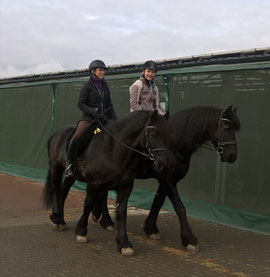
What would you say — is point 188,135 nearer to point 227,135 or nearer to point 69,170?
point 227,135

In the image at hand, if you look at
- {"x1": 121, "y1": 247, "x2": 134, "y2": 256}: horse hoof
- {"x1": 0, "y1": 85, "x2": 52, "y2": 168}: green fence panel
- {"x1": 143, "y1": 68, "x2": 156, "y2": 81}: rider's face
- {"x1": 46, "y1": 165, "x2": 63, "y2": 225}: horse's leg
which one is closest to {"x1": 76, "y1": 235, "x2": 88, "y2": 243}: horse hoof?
{"x1": 121, "y1": 247, "x2": 134, "y2": 256}: horse hoof

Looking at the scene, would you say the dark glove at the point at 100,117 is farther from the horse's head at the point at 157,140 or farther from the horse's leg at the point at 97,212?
the horse's leg at the point at 97,212

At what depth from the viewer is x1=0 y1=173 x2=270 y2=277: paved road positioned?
448 cm

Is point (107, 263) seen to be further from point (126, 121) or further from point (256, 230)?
point (256, 230)

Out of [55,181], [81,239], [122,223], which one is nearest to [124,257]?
[122,223]

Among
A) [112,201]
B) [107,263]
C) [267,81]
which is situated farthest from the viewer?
[112,201]

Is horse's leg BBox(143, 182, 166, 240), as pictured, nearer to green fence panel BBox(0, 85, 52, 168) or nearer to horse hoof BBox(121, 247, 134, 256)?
horse hoof BBox(121, 247, 134, 256)

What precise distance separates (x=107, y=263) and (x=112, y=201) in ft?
13.4

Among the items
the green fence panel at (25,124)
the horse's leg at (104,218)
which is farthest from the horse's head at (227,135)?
the green fence panel at (25,124)

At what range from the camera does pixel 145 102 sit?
603 centimetres

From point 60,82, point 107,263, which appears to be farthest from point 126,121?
point 60,82

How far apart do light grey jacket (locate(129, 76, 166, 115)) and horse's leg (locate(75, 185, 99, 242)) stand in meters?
1.45

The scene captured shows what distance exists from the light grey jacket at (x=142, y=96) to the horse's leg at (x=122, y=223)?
1.35m

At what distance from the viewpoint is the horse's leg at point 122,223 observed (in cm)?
500
